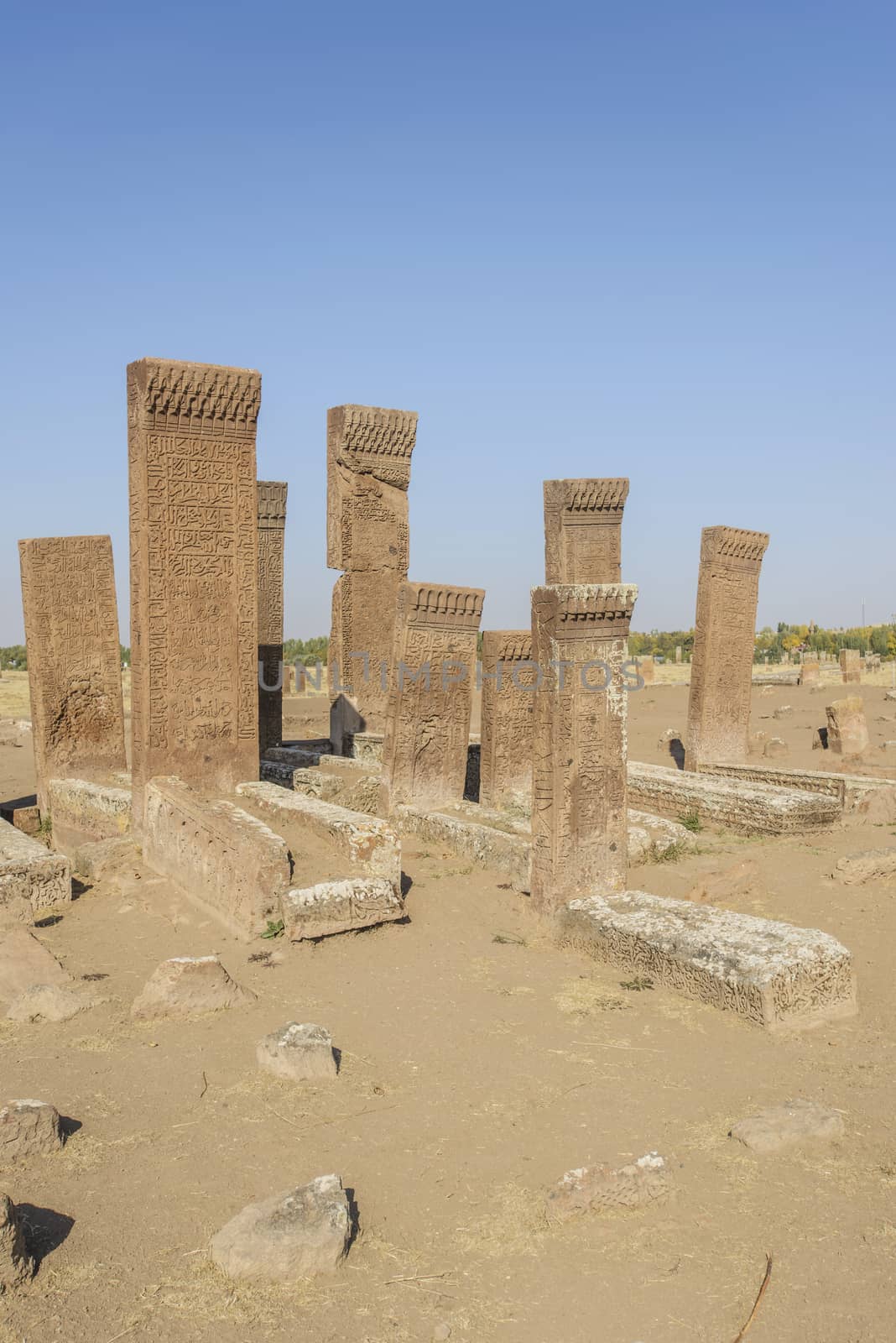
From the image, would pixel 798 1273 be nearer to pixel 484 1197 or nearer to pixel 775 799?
pixel 484 1197

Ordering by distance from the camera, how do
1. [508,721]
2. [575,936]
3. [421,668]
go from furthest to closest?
[508,721] < [421,668] < [575,936]

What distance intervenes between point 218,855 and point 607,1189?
4.02 meters

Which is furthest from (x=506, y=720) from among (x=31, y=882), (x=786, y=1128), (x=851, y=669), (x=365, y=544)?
(x=851, y=669)

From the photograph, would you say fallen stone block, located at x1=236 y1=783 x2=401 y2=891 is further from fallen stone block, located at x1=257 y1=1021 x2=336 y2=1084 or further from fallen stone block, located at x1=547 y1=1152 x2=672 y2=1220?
fallen stone block, located at x1=547 y1=1152 x2=672 y2=1220

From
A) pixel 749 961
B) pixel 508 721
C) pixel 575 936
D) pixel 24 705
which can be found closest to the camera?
pixel 749 961

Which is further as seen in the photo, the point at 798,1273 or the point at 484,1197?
the point at 484,1197

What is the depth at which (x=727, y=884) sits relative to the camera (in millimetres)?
7883

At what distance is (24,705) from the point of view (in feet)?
83.6

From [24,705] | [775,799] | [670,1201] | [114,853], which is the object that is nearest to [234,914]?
[114,853]

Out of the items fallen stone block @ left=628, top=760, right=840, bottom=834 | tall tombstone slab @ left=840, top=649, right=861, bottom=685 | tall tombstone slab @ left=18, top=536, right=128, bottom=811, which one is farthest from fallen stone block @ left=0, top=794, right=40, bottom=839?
tall tombstone slab @ left=840, top=649, right=861, bottom=685

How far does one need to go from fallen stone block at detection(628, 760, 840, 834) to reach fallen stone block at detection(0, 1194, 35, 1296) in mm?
8133

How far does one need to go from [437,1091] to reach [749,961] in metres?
1.72

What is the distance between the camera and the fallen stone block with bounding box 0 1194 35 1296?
3.03 m

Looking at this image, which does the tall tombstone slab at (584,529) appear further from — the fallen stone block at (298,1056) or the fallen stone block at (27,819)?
the fallen stone block at (298,1056)
